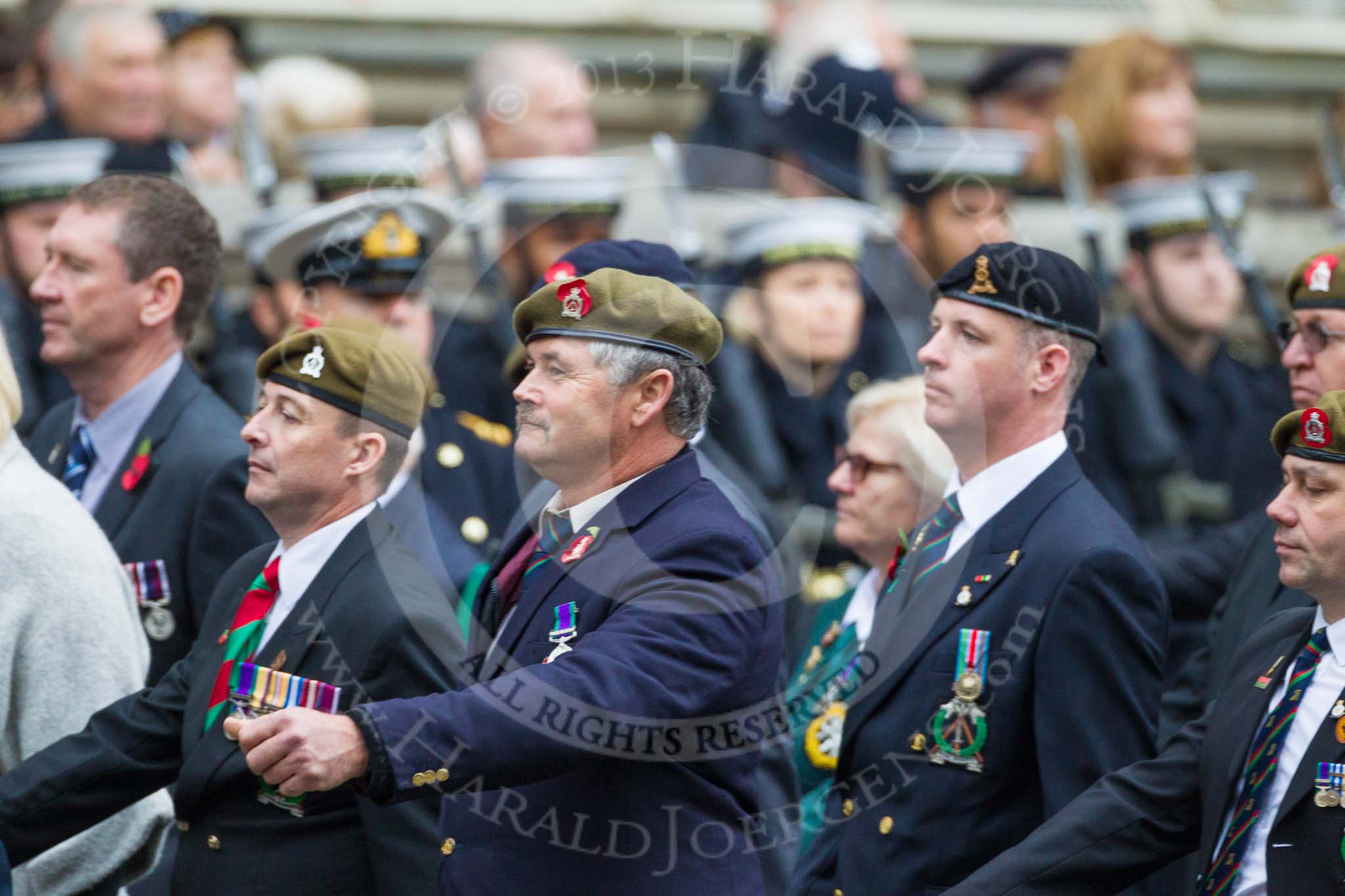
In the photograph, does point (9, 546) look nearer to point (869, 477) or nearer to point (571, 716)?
point (571, 716)

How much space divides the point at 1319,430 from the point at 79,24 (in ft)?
15.7

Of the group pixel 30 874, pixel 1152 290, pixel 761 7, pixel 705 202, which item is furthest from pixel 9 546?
pixel 761 7

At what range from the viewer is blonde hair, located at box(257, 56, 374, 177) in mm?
7355

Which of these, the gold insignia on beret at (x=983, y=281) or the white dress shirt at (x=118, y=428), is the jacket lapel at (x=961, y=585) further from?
the white dress shirt at (x=118, y=428)

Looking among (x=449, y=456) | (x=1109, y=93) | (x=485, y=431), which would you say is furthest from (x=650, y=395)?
(x=1109, y=93)

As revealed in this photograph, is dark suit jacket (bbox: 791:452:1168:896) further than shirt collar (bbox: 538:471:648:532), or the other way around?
dark suit jacket (bbox: 791:452:1168:896)

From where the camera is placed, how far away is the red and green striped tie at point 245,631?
12.5 ft

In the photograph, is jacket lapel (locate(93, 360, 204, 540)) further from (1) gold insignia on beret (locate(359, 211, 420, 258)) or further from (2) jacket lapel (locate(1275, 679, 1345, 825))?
(2) jacket lapel (locate(1275, 679, 1345, 825))

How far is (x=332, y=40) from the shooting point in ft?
31.5

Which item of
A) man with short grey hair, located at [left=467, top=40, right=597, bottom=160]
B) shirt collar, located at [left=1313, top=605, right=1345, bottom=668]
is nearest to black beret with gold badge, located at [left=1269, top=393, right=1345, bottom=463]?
shirt collar, located at [left=1313, top=605, right=1345, bottom=668]

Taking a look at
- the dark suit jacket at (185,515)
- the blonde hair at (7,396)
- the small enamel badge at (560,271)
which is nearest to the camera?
the blonde hair at (7,396)

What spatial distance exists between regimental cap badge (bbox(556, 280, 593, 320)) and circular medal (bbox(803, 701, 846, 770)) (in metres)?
1.39

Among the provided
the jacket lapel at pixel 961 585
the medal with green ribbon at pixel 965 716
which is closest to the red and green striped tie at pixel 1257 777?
the medal with green ribbon at pixel 965 716

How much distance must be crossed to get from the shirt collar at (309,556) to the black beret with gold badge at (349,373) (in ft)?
0.74
